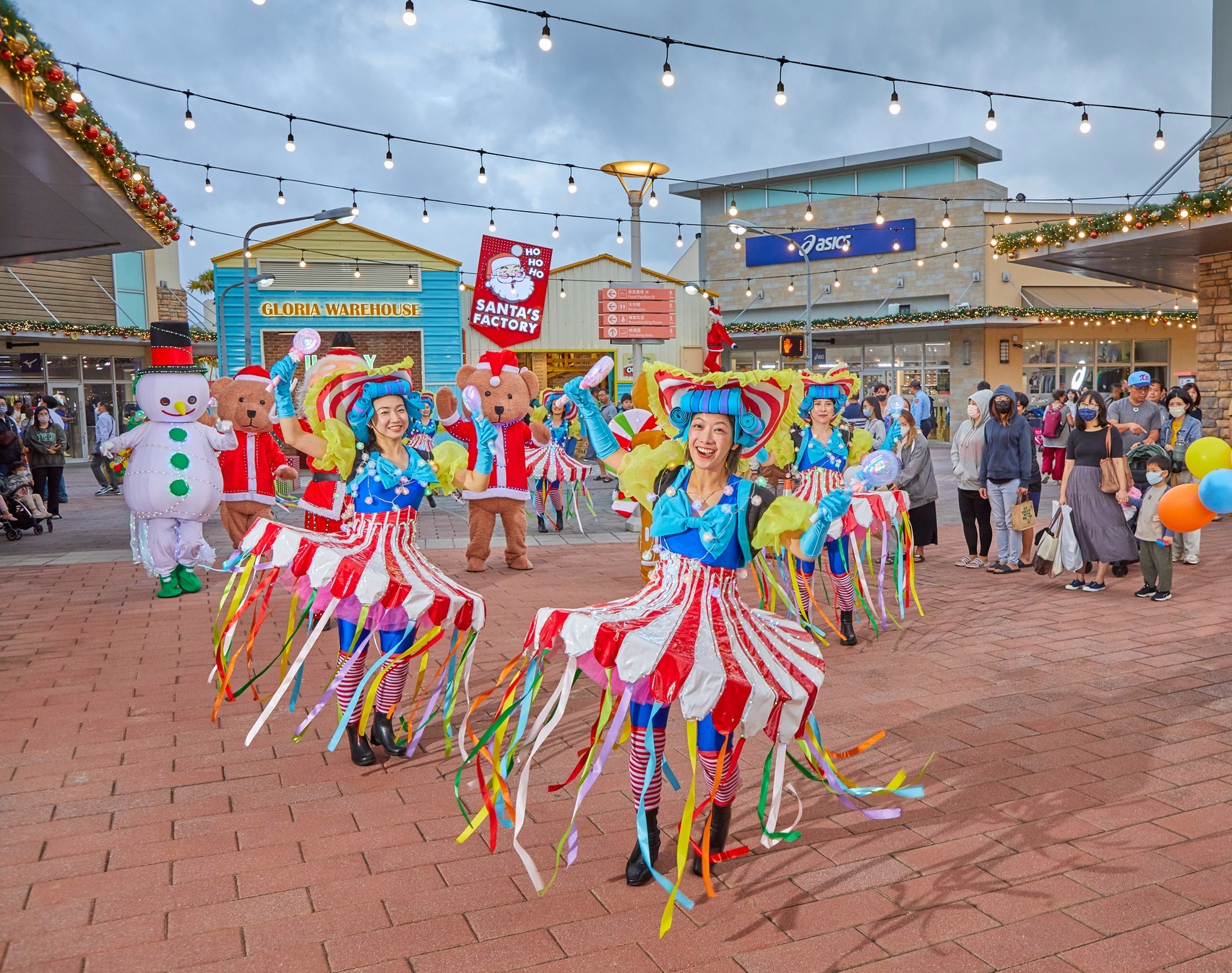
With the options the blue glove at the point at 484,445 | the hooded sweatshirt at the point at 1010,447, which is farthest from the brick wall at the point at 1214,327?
the blue glove at the point at 484,445

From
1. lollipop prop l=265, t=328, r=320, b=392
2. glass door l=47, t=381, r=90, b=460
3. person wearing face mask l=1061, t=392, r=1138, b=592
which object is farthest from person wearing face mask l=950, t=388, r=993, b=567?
glass door l=47, t=381, r=90, b=460

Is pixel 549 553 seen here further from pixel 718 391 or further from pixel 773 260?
pixel 773 260

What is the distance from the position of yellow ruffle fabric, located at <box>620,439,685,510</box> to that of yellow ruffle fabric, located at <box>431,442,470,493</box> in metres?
1.35

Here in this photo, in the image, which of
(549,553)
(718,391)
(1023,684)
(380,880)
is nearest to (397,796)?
(380,880)

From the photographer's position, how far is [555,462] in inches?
422

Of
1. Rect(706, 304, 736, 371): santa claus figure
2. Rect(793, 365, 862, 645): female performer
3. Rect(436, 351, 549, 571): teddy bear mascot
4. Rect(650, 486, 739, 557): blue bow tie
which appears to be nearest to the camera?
Rect(650, 486, 739, 557): blue bow tie

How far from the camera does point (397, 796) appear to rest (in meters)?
3.92

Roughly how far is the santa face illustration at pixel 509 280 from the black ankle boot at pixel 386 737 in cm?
1263

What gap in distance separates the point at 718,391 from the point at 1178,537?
7.91 m

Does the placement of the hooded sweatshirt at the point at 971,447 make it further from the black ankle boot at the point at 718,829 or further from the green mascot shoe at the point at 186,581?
the green mascot shoe at the point at 186,581

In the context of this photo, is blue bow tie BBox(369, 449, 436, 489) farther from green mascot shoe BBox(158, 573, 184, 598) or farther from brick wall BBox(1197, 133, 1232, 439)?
brick wall BBox(1197, 133, 1232, 439)

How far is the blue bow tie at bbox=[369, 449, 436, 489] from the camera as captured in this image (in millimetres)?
4438

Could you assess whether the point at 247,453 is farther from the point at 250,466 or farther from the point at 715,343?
the point at 715,343

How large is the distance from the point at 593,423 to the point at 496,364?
603 cm
